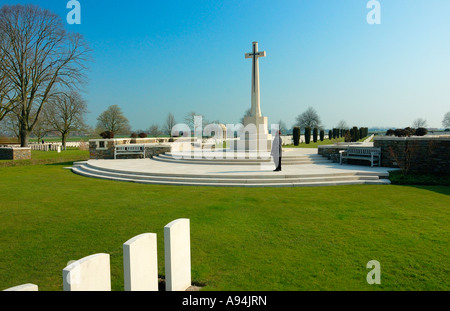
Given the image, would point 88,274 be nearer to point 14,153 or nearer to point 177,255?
point 177,255

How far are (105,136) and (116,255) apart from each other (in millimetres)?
19726

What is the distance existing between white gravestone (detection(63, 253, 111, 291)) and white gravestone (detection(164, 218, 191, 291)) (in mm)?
790

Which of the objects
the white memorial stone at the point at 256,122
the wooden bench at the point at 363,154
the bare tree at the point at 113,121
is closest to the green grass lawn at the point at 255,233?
the wooden bench at the point at 363,154

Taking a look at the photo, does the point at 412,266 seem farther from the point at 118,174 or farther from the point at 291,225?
the point at 118,174

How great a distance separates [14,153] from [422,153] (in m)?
23.1

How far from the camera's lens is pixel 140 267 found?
2.68 metres

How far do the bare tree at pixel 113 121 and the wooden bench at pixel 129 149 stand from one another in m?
34.7

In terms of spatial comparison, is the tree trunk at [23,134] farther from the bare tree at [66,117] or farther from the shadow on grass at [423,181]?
the shadow on grass at [423,181]

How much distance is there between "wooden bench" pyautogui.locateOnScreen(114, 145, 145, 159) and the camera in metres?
18.4

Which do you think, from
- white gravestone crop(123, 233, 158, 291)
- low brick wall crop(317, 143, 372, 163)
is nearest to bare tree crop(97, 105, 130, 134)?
low brick wall crop(317, 143, 372, 163)

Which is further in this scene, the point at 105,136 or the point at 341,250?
the point at 105,136

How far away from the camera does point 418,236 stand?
4992 millimetres
